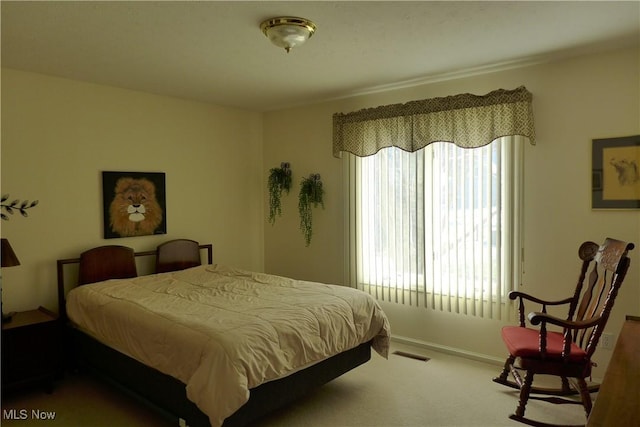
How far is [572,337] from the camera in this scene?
9.18ft

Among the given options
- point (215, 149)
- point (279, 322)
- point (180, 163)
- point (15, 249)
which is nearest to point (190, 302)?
point (279, 322)

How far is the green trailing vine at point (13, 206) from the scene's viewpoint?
339 cm

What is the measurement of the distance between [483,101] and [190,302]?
2867 millimetres

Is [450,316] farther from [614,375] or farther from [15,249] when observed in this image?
[15,249]

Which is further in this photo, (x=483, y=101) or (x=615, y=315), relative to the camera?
(x=483, y=101)

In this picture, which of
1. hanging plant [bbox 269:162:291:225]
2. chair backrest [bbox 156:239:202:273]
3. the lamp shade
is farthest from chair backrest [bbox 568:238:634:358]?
the lamp shade

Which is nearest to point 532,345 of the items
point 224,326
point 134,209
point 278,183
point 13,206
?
point 224,326

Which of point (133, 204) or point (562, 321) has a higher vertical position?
point (133, 204)

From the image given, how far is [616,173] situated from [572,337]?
4.07 feet

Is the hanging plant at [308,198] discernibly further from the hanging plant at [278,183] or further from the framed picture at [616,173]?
the framed picture at [616,173]

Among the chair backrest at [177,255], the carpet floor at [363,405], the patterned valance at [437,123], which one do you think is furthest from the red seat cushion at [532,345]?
the chair backrest at [177,255]

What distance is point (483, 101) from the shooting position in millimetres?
3594

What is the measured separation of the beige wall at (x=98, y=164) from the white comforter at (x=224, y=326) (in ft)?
1.83

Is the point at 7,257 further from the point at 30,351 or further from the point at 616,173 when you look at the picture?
the point at 616,173
